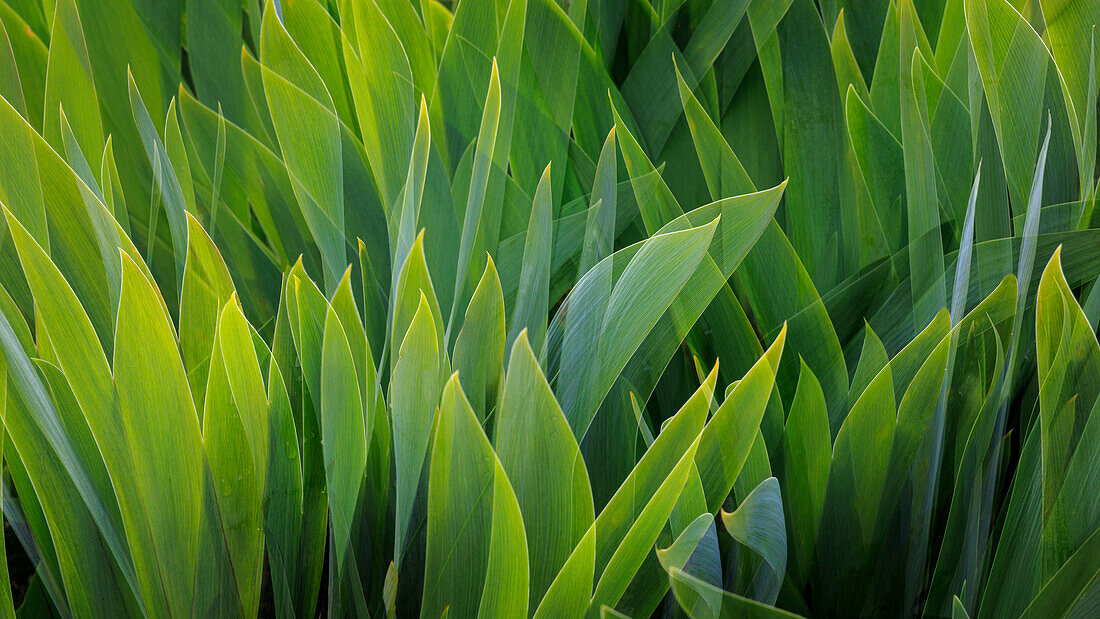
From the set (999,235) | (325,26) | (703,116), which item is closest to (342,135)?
(325,26)

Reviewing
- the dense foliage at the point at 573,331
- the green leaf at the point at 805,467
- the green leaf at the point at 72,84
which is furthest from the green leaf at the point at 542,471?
the green leaf at the point at 72,84

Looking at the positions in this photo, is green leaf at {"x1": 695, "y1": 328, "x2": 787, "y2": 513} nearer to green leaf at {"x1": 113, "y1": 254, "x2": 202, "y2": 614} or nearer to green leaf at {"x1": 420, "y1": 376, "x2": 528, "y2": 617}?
green leaf at {"x1": 420, "y1": 376, "x2": 528, "y2": 617}

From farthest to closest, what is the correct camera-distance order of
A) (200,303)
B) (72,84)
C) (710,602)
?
(72,84)
(200,303)
(710,602)

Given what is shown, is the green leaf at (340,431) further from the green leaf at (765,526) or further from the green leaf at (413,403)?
the green leaf at (765,526)

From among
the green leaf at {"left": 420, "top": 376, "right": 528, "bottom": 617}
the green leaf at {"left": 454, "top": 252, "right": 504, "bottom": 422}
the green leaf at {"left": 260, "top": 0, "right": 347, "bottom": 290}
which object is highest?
the green leaf at {"left": 260, "top": 0, "right": 347, "bottom": 290}

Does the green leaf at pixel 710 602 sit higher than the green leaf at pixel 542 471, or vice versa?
the green leaf at pixel 542 471

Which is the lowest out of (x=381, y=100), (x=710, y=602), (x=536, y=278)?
(x=710, y=602)

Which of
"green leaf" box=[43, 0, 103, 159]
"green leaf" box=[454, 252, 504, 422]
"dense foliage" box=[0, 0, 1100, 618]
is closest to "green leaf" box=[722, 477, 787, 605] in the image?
"dense foliage" box=[0, 0, 1100, 618]

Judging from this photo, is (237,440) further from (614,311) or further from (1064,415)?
(1064,415)

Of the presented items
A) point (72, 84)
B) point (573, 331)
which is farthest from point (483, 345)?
point (72, 84)
